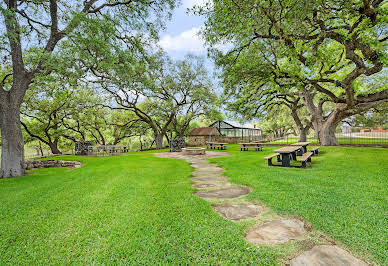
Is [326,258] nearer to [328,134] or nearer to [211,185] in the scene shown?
[211,185]

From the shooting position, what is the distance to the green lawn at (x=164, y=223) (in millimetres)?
1980

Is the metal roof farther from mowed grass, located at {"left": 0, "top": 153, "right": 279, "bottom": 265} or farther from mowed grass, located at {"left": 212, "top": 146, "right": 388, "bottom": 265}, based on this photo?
mowed grass, located at {"left": 0, "top": 153, "right": 279, "bottom": 265}

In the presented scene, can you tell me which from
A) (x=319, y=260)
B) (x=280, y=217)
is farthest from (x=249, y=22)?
(x=319, y=260)

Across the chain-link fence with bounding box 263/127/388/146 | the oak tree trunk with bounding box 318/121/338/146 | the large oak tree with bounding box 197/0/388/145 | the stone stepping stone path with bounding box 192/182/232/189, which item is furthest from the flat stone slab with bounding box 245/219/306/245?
the chain-link fence with bounding box 263/127/388/146

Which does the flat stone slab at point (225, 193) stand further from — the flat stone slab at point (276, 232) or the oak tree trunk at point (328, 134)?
the oak tree trunk at point (328, 134)

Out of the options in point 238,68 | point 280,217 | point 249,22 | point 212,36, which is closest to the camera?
point 280,217

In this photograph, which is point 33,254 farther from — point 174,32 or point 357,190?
point 174,32

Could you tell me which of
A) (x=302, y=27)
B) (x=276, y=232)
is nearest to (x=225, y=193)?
(x=276, y=232)

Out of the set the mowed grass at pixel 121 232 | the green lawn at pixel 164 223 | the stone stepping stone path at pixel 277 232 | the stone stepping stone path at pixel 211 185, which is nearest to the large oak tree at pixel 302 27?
the green lawn at pixel 164 223

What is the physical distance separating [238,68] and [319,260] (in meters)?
7.92

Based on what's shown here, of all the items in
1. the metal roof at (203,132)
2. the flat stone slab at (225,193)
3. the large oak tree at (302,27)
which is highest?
the large oak tree at (302,27)

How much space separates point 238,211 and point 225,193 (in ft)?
3.45

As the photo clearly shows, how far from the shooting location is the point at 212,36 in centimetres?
683

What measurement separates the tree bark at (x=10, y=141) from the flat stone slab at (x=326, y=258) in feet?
34.1
